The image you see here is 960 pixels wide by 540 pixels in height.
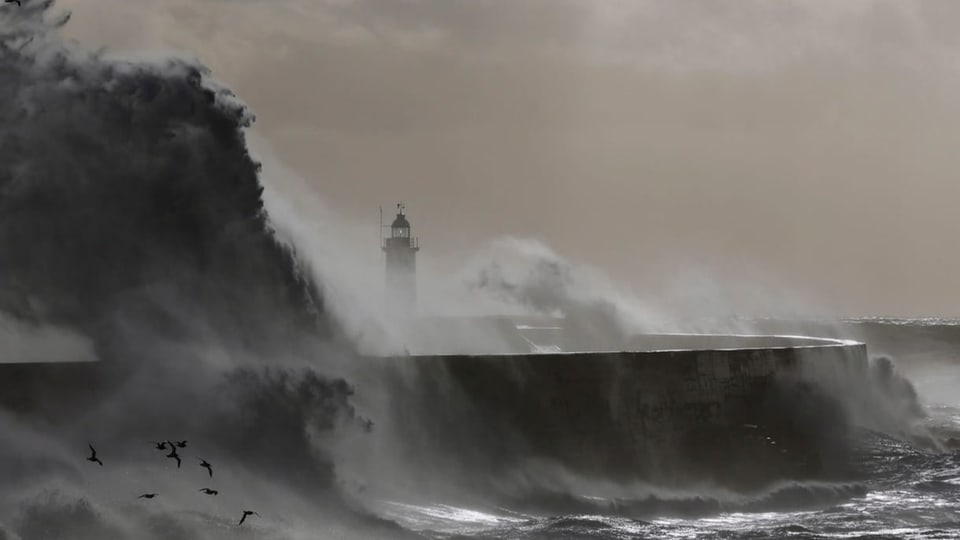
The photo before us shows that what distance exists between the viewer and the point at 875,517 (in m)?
15.8

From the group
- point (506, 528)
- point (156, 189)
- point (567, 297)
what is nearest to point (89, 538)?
point (506, 528)

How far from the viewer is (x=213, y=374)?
48.0ft

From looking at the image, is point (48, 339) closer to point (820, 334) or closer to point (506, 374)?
point (506, 374)

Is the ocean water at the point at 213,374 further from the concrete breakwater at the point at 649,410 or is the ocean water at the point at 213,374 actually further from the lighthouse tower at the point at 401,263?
the lighthouse tower at the point at 401,263

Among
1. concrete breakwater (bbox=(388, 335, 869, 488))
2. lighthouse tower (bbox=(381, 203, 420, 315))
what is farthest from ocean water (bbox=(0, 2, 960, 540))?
lighthouse tower (bbox=(381, 203, 420, 315))

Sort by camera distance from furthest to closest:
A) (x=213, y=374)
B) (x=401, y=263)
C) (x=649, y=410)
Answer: (x=401, y=263) < (x=649, y=410) < (x=213, y=374)

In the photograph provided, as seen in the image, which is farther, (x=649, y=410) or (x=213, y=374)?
(x=649, y=410)

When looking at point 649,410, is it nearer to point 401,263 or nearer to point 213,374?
point 213,374

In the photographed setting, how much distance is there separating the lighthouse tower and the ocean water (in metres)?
14.1

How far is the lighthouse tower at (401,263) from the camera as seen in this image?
32125mm

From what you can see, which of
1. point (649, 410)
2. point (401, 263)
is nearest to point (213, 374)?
point (649, 410)

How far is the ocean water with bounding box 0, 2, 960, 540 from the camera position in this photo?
1354 cm

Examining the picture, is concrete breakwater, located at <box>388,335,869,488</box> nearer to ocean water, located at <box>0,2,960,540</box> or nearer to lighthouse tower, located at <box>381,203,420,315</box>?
ocean water, located at <box>0,2,960,540</box>

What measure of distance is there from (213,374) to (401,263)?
18416mm
